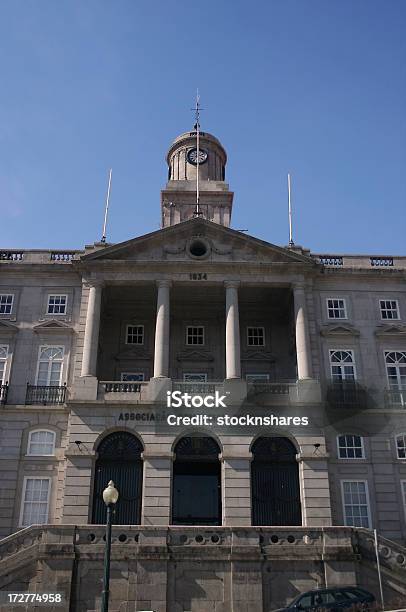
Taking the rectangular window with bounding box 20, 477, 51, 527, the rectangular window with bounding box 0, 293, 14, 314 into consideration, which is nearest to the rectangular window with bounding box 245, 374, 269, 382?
the rectangular window with bounding box 20, 477, 51, 527

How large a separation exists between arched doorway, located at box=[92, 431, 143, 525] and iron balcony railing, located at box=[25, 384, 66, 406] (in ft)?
12.6

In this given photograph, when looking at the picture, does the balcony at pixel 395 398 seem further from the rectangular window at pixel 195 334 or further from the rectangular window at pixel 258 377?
the rectangular window at pixel 195 334

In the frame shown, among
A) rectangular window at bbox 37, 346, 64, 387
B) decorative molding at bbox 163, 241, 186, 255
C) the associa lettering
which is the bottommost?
the associa lettering

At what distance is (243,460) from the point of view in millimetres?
33688

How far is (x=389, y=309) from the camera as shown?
3969 cm

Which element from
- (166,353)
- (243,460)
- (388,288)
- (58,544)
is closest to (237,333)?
(166,353)

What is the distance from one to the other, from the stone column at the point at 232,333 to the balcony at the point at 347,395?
5472mm

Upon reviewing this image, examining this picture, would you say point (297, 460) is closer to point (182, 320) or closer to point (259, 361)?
point (259, 361)

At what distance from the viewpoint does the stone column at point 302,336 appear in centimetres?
3603

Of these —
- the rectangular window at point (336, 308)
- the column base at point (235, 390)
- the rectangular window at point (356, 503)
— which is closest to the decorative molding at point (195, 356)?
the column base at point (235, 390)

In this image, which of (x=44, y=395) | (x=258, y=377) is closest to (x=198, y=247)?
(x=258, y=377)

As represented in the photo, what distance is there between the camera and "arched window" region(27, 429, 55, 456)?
35241mm

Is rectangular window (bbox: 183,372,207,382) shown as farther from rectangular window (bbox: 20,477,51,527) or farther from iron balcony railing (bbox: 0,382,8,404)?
iron balcony railing (bbox: 0,382,8,404)

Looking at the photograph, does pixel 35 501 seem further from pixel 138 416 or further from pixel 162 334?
pixel 162 334
